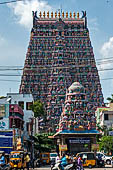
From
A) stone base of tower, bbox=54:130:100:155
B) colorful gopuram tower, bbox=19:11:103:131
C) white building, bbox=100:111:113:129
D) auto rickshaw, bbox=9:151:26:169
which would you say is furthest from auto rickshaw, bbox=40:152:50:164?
colorful gopuram tower, bbox=19:11:103:131

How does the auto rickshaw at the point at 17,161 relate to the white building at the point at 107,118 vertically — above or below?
below

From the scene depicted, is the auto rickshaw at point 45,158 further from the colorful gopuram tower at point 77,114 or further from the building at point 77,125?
the colorful gopuram tower at point 77,114

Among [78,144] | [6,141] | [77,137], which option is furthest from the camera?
[78,144]

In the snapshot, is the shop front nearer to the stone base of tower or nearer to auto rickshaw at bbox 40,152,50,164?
the stone base of tower

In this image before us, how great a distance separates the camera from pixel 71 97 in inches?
2365

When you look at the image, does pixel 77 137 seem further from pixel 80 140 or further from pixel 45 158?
pixel 45 158

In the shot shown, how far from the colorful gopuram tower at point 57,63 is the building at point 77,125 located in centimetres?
4642

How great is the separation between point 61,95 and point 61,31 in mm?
21645

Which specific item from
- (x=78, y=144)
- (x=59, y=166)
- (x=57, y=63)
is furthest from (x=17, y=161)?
(x=57, y=63)

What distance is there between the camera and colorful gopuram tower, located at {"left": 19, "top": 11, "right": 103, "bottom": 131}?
10881cm

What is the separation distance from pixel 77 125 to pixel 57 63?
187 feet

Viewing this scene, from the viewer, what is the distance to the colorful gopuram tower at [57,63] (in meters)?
109

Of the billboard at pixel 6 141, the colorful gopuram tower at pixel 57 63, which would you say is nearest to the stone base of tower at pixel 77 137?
the billboard at pixel 6 141

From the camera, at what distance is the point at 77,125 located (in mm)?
56531
